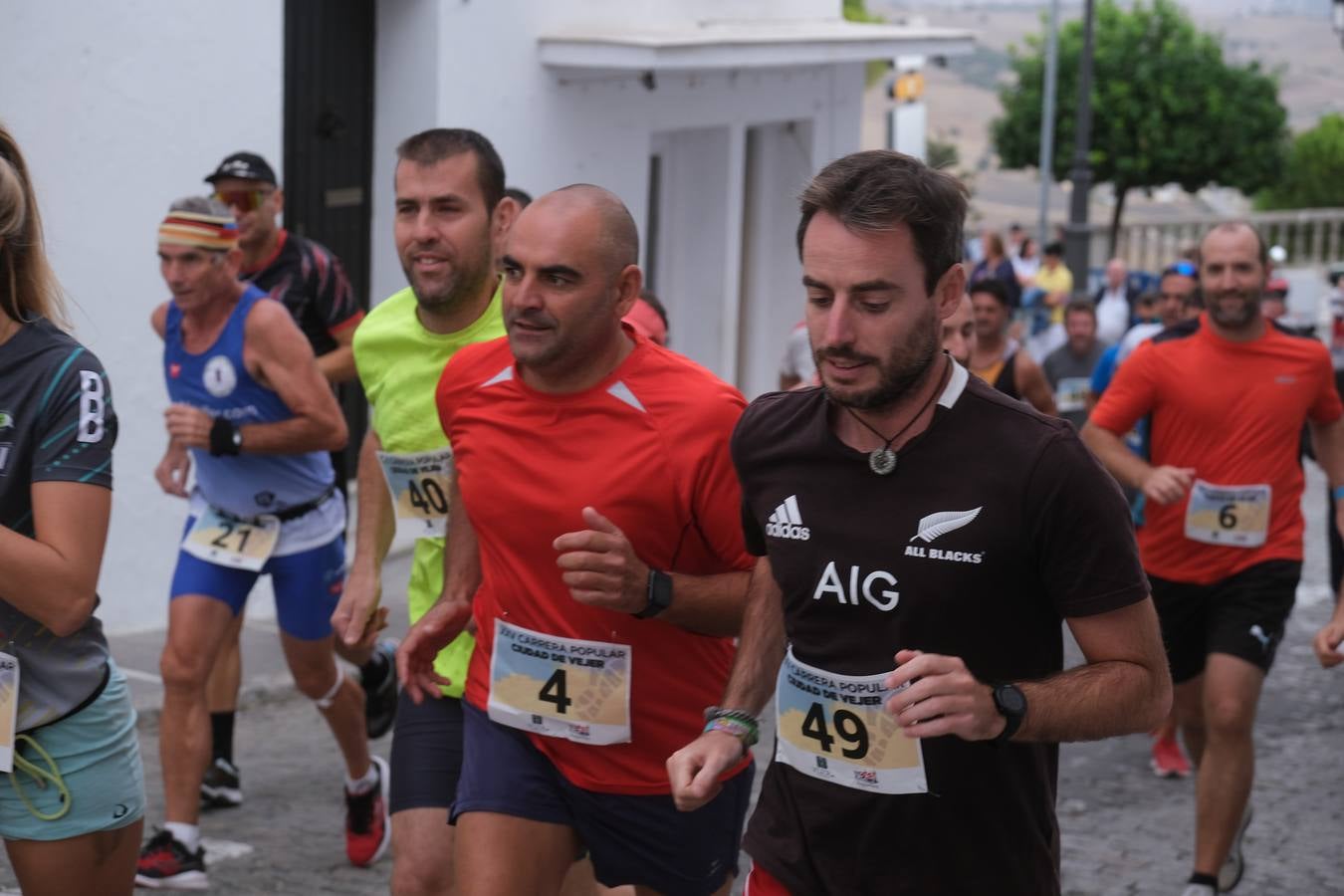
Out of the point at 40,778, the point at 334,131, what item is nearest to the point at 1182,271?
the point at 334,131

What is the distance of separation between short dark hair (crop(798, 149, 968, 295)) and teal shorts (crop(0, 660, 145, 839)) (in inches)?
65.4

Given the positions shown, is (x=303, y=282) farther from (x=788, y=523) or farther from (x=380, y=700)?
(x=788, y=523)

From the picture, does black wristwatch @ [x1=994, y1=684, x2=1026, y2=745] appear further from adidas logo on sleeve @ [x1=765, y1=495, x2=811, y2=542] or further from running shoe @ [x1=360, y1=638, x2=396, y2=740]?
running shoe @ [x1=360, y1=638, x2=396, y2=740]

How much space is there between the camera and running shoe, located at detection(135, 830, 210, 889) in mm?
5852

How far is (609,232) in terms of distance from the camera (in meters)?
4.12

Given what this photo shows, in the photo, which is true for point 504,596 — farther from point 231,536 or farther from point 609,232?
point 231,536

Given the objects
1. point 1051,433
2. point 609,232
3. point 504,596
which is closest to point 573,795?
point 504,596

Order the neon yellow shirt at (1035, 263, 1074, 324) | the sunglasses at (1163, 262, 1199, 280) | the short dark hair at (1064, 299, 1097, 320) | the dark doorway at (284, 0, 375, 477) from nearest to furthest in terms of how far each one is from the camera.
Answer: the dark doorway at (284, 0, 375, 477)
the sunglasses at (1163, 262, 1199, 280)
the short dark hair at (1064, 299, 1097, 320)
the neon yellow shirt at (1035, 263, 1074, 324)

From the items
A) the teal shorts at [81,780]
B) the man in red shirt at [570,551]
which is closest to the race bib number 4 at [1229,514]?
the man in red shirt at [570,551]

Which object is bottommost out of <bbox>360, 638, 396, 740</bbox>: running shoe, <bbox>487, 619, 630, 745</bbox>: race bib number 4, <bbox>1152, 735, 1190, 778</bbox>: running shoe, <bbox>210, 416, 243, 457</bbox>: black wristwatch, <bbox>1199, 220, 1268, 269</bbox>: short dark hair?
<bbox>1152, 735, 1190, 778</bbox>: running shoe

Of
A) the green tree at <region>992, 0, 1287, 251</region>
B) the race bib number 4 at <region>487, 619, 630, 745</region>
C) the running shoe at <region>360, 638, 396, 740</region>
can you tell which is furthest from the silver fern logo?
the green tree at <region>992, 0, 1287, 251</region>

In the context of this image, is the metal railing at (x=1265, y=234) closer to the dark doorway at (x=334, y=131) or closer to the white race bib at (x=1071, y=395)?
the white race bib at (x=1071, y=395)

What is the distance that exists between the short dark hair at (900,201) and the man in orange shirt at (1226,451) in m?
3.20

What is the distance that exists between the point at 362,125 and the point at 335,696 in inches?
218
